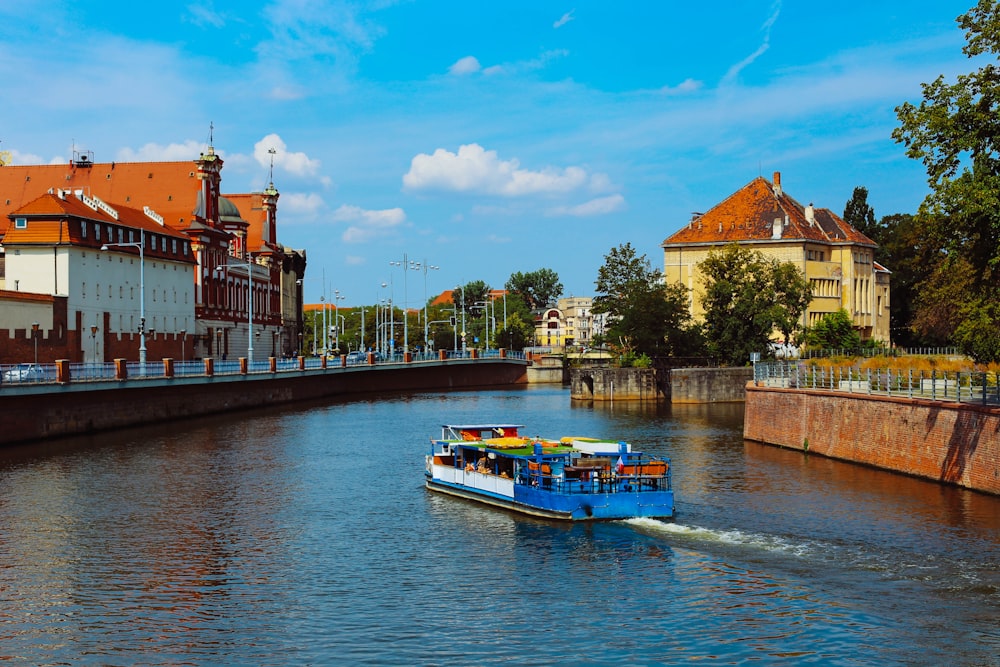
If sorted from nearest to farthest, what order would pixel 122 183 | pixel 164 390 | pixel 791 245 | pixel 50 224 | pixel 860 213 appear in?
pixel 164 390, pixel 50 224, pixel 791 245, pixel 122 183, pixel 860 213

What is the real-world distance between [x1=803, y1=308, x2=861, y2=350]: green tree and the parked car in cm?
7377

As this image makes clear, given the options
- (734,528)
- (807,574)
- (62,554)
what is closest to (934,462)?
(734,528)

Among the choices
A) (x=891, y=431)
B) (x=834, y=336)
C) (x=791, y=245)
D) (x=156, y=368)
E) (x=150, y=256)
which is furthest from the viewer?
(x=791, y=245)

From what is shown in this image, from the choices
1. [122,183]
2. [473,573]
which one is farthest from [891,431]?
[122,183]

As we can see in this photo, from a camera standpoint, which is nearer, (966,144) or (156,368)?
(966,144)

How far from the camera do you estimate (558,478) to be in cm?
4284

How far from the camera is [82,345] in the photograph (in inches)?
3885

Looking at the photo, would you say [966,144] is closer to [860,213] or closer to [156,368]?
[156,368]

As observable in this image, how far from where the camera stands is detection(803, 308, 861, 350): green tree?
117 metres

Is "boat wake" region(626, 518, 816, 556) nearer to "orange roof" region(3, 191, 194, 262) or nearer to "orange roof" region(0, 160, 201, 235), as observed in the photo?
"orange roof" region(3, 191, 194, 262)

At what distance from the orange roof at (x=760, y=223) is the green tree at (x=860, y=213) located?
29.8 m

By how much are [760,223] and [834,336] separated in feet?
79.6

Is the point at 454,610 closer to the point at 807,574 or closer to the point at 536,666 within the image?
the point at 536,666

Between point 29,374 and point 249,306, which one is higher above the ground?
point 249,306
